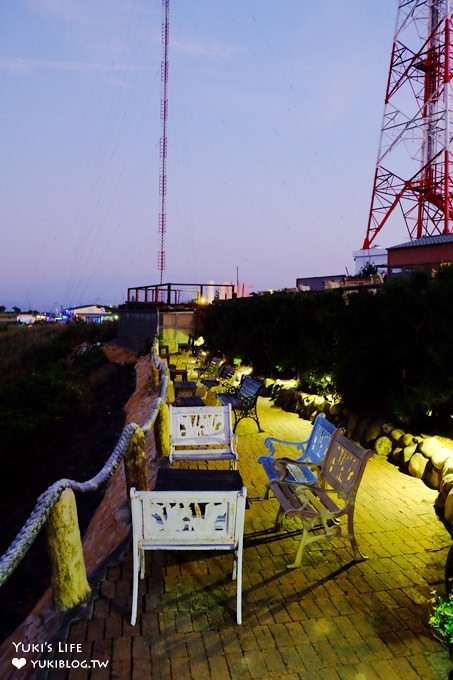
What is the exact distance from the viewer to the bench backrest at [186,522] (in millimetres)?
3309

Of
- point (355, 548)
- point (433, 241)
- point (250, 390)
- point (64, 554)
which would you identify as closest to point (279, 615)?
point (355, 548)

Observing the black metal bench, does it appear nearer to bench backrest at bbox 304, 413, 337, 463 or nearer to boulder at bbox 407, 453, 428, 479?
boulder at bbox 407, 453, 428, 479

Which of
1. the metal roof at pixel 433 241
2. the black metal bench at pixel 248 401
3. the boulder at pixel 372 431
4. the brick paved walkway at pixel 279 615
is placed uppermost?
the metal roof at pixel 433 241

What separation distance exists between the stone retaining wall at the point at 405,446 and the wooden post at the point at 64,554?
133 inches

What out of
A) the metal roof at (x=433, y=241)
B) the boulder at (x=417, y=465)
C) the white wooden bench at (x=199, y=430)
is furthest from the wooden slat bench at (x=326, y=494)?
the metal roof at (x=433, y=241)

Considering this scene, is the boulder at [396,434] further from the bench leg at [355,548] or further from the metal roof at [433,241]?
the metal roof at [433,241]

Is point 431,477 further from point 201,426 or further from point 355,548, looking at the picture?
point 201,426

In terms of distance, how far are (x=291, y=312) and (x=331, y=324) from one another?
11.4 feet

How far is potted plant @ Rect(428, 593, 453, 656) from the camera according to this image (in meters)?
3.13

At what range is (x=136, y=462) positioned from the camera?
209 inches

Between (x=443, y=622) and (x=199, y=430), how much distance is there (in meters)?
3.27

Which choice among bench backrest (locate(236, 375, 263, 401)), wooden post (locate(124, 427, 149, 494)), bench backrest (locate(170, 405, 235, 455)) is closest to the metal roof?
bench backrest (locate(236, 375, 263, 401))

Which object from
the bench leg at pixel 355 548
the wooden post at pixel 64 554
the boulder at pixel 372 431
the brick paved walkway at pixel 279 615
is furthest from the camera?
the boulder at pixel 372 431

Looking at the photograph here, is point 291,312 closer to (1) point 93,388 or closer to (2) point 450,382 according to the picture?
(2) point 450,382
